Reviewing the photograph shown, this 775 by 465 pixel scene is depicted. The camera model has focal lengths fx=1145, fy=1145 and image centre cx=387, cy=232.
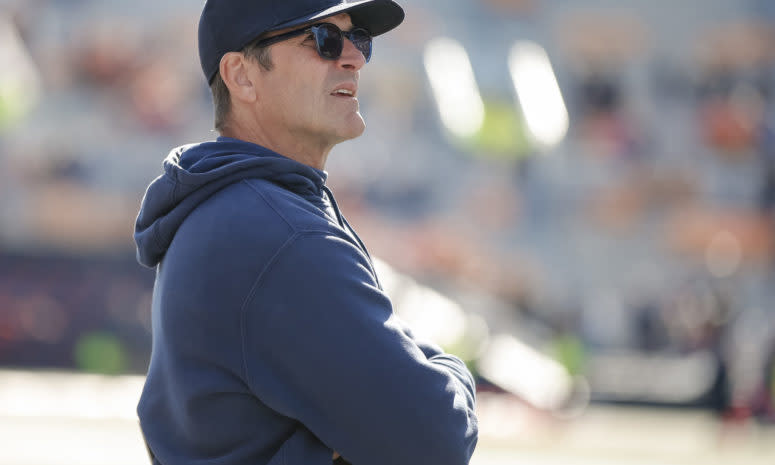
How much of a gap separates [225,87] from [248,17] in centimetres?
21

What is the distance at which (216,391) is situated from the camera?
197 cm

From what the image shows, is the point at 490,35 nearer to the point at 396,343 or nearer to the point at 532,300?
the point at 532,300

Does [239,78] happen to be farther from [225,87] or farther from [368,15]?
[368,15]

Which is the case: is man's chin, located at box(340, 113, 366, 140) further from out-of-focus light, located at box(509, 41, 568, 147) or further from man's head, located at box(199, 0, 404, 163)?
out-of-focus light, located at box(509, 41, 568, 147)

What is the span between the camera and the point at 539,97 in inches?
1054

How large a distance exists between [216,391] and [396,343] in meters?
0.33

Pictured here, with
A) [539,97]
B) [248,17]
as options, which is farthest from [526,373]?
[248,17]

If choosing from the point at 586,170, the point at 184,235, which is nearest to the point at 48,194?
the point at 586,170

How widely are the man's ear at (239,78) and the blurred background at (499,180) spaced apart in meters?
16.3

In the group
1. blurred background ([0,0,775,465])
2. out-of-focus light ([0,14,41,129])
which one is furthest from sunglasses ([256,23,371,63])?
out-of-focus light ([0,14,41,129])

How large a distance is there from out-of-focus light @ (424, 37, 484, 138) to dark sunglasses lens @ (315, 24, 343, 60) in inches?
933

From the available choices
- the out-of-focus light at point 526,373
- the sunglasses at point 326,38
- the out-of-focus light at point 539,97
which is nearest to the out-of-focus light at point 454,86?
the out-of-focus light at point 539,97

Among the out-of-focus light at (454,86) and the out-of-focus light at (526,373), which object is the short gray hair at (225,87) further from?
the out-of-focus light at (454,86)

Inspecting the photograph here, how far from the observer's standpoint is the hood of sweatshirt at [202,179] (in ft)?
6.91
